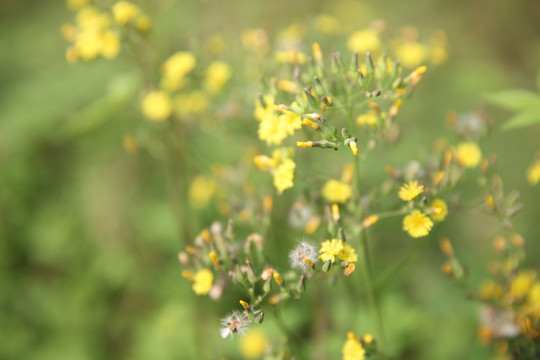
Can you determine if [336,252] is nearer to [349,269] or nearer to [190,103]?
[349,269]

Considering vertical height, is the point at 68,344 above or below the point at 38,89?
below

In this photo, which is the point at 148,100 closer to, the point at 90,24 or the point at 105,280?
the point at 90,24

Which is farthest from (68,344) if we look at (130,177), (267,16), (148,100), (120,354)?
(267,16)

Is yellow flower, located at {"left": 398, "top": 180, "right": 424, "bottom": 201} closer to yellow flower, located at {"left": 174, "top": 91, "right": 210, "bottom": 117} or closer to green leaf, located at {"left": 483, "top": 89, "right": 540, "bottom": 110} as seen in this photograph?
green leaf, located at {"left": 483, "top": 89, "right": 540, "bottom": 110}

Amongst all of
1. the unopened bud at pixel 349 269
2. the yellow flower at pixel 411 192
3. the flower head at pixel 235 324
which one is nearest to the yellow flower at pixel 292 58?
the yellow flower at pixel 411 192

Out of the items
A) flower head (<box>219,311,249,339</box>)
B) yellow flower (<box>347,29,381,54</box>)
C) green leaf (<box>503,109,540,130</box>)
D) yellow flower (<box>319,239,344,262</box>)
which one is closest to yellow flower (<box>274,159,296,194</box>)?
yellow flower (<box>319,239,344,262</box>)

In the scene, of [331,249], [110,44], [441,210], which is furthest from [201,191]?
[441,210]
